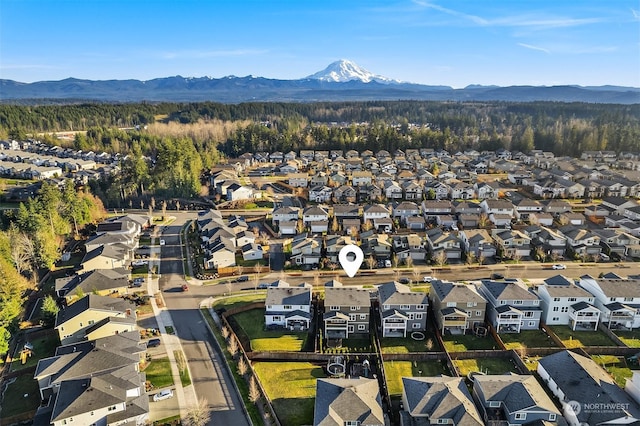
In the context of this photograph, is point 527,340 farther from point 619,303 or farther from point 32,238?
point 32,238

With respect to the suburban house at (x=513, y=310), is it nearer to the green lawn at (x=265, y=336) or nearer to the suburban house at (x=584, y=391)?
the suburban house at (x=584, y=391)

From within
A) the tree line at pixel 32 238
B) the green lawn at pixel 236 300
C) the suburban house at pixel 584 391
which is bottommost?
the green lawn at pixel 236 300

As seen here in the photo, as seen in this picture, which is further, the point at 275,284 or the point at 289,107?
the point at 289,107

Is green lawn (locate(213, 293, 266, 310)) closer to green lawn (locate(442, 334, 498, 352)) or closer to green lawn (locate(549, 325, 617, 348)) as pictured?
green lawn (locate(442, 334, 498, 352))

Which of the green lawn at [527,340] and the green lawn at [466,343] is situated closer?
the green lawn at [466,343]

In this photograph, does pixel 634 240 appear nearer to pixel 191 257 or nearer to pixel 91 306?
pixel 191 257

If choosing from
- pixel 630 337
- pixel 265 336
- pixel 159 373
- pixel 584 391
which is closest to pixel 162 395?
pixel 159 373

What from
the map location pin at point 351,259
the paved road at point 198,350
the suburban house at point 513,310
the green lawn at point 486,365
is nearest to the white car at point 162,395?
the paved road at point 198,350

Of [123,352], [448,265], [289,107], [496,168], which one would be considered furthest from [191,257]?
[289,107]
